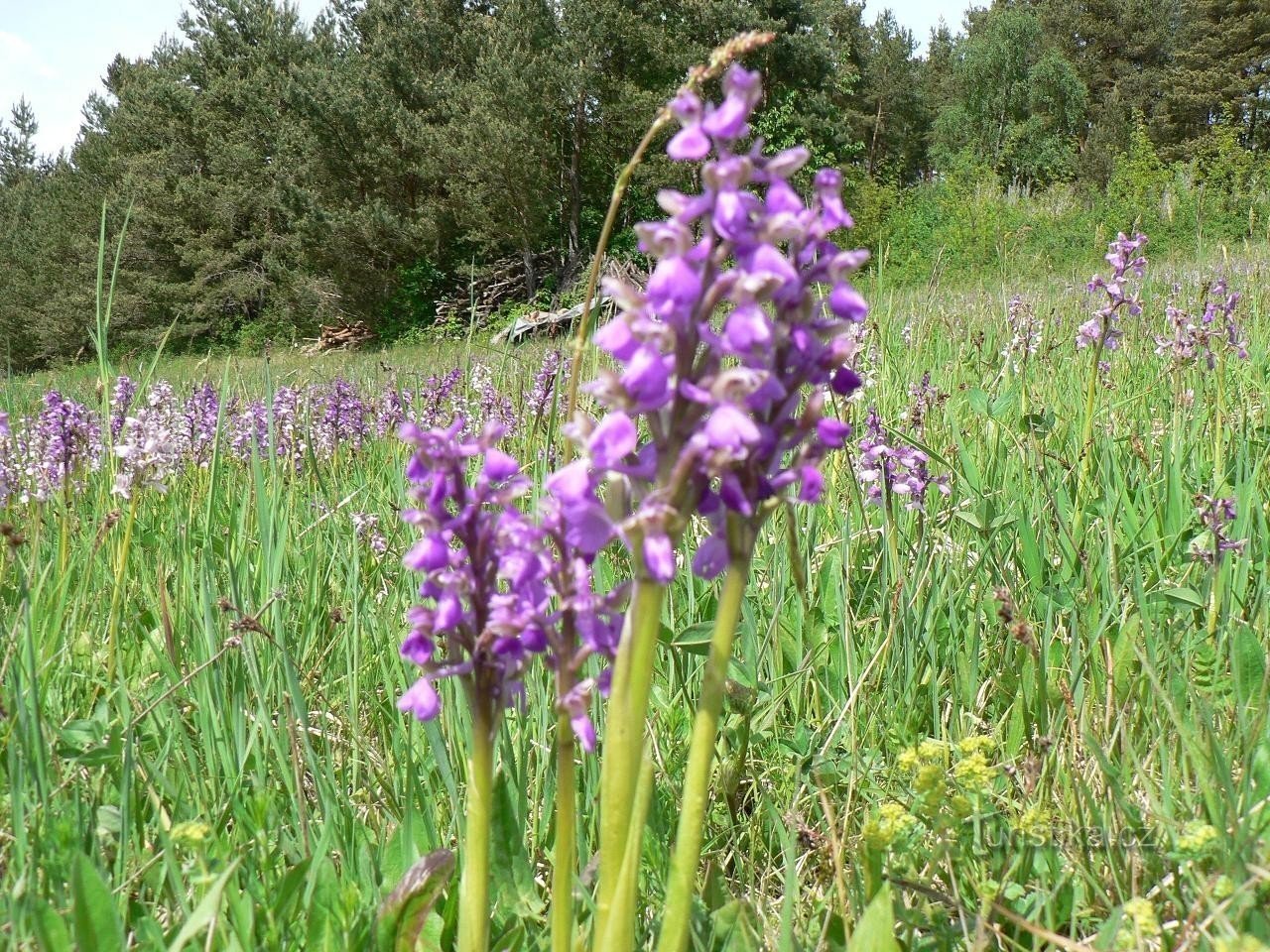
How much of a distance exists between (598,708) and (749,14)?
1256 inches

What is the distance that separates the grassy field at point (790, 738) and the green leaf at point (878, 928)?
0.09 m

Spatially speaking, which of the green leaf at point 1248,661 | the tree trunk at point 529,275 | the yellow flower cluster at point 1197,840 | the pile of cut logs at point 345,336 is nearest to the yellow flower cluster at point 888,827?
the yellow flower cluster at point 1197,840

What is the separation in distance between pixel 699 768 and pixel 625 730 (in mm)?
74

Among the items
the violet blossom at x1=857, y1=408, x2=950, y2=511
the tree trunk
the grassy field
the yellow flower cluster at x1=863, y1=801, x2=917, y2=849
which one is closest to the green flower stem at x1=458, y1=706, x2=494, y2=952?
the grassy field

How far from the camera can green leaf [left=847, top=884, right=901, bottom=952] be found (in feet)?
3.06

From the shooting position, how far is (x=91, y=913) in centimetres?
92

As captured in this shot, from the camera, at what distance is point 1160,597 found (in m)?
2.06

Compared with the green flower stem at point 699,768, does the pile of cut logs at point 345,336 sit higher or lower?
higher

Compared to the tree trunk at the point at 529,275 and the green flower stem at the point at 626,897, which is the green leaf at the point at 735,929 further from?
the tree trunk at the point at 529,275

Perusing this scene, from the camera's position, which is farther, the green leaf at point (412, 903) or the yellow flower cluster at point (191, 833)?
the yellow flower cluster at point (191, 833)

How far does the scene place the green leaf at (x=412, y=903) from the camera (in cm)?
98

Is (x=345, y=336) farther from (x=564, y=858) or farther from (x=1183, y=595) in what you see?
(x=564, y=858)

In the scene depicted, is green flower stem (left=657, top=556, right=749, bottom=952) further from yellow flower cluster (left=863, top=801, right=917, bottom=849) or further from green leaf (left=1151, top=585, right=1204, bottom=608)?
green leaf (left=1151, top=585, right=1204, bottom=608)

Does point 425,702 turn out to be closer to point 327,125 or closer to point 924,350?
point 924,350
